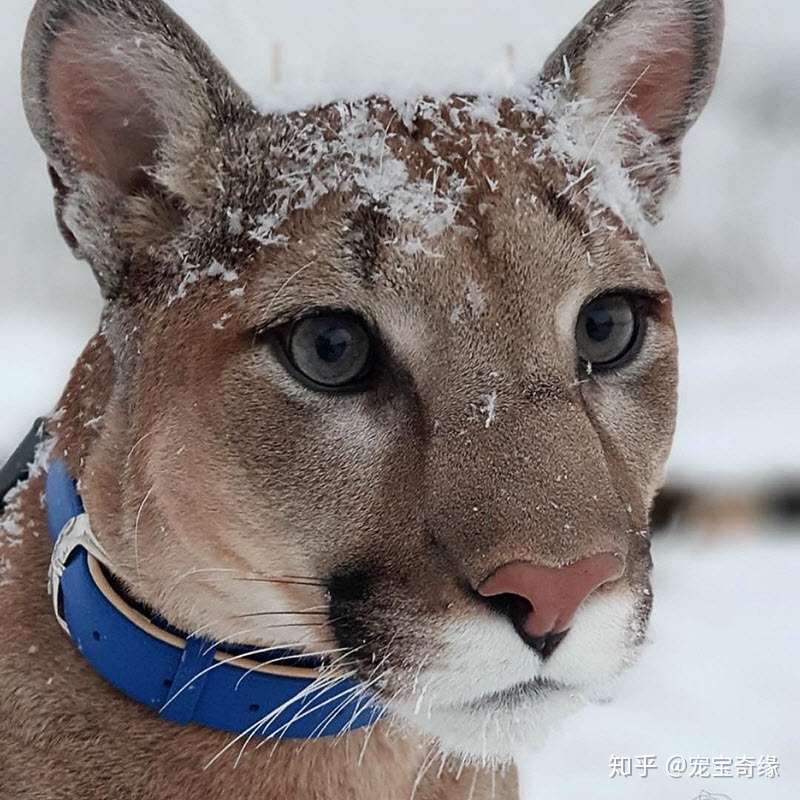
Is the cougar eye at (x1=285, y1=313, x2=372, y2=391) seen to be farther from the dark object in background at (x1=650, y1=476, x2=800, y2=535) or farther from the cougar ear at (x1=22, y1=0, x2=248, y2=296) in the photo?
the dark object in background at (x1=650, y1=476, x2=800, y2=535)

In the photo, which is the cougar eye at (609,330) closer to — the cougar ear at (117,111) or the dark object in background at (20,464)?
the cougar ear at (117,111)

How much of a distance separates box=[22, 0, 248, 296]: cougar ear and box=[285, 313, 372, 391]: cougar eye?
0.36 metres

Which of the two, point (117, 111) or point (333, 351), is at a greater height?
point (117, 111)

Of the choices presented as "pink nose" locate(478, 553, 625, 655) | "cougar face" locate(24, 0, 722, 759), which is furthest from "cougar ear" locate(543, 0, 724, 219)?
"pink nose" locate(478, 553, 625, 655)

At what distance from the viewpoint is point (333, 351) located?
82.7 inches

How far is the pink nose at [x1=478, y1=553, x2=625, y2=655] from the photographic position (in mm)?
1817

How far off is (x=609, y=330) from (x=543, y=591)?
608 millimetres

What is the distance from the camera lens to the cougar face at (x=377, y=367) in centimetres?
194

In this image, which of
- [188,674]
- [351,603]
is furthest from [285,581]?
[188,674]

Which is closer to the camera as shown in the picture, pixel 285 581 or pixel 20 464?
pixel 285 581

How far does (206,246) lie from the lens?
2.24 meters

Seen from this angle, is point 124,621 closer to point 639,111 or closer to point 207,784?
point 207,784

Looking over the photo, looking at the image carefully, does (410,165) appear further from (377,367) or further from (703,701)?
(703,701)

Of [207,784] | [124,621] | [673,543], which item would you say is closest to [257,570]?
[124,621]
